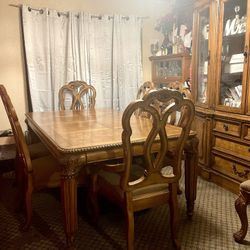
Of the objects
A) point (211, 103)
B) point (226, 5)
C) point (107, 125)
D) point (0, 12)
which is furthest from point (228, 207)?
point (0, 12)

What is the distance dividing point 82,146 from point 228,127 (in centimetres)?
158

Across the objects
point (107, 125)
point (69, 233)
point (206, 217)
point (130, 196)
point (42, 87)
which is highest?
point (42, 87)

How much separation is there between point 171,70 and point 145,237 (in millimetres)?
2472

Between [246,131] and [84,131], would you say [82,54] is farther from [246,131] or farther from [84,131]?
[246,131]

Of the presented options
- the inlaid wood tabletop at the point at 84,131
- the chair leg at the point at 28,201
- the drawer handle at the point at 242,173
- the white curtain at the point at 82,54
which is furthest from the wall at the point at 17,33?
the drawer handle at the point at 242,173

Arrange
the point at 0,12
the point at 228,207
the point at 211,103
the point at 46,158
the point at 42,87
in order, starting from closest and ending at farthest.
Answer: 1. the point at 46,158
2. the point at 228,207
3. the point at 211,103
4. the point at 0,12
5. the point at 42,87

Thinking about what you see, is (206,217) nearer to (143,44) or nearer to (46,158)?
(46,158)

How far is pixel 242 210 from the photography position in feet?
5.73

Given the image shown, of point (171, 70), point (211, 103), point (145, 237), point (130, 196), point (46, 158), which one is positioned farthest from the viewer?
point (171, 70)

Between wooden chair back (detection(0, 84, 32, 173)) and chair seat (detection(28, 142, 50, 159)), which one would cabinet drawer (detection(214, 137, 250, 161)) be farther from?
wooden chair back (detection(0, 84, 32, 173))

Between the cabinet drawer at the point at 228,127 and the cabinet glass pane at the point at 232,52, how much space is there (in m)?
0.17

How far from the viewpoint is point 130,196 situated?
5.06 ft

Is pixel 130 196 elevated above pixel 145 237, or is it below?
above

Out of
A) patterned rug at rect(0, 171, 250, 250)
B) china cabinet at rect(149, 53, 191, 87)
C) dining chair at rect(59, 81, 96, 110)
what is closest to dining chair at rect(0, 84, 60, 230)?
patterned rug at rect(0, 171, 250, 250)
